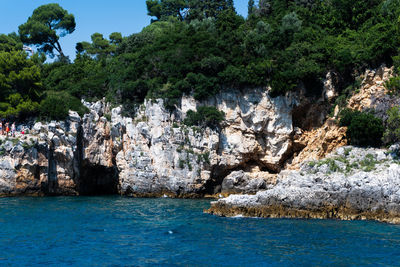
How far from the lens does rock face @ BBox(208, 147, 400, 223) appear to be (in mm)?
24795

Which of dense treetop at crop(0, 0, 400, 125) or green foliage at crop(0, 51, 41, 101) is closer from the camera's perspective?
dense treetop at crop(0, 0, 400, 125)

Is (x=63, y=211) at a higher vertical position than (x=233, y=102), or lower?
lower

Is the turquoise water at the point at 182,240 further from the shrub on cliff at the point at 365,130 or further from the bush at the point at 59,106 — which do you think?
the bush at the point at 59,106

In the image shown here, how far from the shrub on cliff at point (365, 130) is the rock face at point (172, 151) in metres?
7.32

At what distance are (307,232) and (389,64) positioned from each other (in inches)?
854

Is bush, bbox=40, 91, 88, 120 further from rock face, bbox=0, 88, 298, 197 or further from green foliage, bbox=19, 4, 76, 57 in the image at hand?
green foliage, bbox=19, 4, 76, 57

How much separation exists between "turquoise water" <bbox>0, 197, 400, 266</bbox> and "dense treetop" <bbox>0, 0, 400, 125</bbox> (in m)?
16.3

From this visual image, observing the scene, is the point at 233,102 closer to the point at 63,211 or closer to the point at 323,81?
the point at 323,81

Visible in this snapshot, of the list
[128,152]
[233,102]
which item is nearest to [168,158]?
[128,152]

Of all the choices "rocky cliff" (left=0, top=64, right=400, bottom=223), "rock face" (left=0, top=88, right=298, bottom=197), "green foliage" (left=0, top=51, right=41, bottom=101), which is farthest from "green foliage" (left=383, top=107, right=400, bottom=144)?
"green foliage" (left=0, top=51, right=41, bottom=101)

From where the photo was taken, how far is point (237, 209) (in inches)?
1029

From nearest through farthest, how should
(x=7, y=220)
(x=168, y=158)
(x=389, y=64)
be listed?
(x=7, y=220) < (x=389, y=64) < (x=168, y=158)

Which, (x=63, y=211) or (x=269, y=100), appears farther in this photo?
(x=269, y=100)

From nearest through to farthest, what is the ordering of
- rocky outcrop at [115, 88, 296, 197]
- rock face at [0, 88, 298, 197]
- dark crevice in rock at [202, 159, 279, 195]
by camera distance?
rock face at [0, 88, 298, 197]
rocky outcrop at [115, 88, 296, 197]
dark crevice in rock at [202, 159, 279, 195]
